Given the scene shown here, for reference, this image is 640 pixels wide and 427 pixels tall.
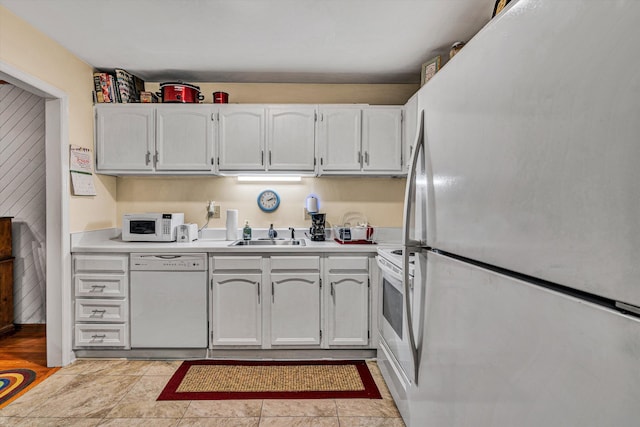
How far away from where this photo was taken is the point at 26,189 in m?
3.50

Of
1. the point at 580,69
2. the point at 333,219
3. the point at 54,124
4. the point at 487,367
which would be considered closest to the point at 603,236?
the point at 580,69

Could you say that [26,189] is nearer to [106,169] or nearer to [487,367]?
[106,169]

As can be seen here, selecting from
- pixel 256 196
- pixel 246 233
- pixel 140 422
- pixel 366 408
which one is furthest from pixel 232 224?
pixel 366 408

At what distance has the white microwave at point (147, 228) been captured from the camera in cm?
302

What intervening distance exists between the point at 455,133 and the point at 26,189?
4.25 metres

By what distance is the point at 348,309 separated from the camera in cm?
285

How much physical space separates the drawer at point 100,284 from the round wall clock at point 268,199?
4.42 feet

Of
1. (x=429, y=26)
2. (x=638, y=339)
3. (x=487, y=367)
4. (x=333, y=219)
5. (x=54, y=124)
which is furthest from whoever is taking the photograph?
(x=333, y=219)

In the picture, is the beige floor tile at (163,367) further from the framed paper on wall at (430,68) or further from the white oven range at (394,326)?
the framed paper on wall at (430,68)

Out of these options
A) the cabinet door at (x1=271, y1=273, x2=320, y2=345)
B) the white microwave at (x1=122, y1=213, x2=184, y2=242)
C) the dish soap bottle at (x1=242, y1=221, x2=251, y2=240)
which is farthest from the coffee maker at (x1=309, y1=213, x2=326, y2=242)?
the white microwave at (x1=122, y1=213, x2=184, y2=242)

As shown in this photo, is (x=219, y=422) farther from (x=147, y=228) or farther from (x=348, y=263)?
(x=147, y=228)

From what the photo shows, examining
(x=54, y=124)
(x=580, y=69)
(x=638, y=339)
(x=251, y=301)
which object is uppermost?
(x=54, y=124)

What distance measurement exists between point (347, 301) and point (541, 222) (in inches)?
95.7

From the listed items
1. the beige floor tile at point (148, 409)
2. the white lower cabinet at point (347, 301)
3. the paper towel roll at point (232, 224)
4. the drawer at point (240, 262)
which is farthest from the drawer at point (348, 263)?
the beige floor tile at point (148, 409)
